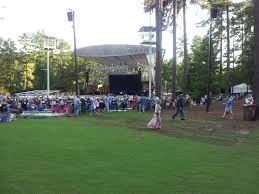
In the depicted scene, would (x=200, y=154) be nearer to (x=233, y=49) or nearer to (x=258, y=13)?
(x=258, y=13)

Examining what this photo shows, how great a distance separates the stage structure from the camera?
60.3 meters

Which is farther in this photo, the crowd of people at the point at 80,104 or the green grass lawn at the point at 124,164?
the crowd of people at the point at 80,104

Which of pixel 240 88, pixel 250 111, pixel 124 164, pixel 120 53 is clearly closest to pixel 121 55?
pixel 120 53

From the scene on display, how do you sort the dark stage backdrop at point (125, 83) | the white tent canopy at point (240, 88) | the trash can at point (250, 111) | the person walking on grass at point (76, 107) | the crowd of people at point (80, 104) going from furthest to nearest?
the white tent canopy at point (240, 88) < the dark stage backdrop at point (125, 83) < the crowd of people at point (80, 104) < the person walking on grass at point (76, 107) < the trash can at point (250, 111)

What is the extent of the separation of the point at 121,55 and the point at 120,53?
32cm

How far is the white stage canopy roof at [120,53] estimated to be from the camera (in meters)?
60.7

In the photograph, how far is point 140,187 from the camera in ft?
27.6

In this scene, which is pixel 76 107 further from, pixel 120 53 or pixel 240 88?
pixel 240 88

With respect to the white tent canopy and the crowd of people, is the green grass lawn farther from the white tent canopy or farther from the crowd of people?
the white tent canopy

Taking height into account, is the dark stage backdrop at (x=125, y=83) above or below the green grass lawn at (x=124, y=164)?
above

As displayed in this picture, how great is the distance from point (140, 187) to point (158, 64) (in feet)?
98.5

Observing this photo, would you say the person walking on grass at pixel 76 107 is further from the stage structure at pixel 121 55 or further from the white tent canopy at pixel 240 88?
the white tent canopy at pixel 240 88

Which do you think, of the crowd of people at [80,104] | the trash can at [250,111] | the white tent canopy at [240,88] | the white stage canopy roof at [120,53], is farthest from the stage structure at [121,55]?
the trash can at [250,111]

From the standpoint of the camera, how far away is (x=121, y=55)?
203ft
